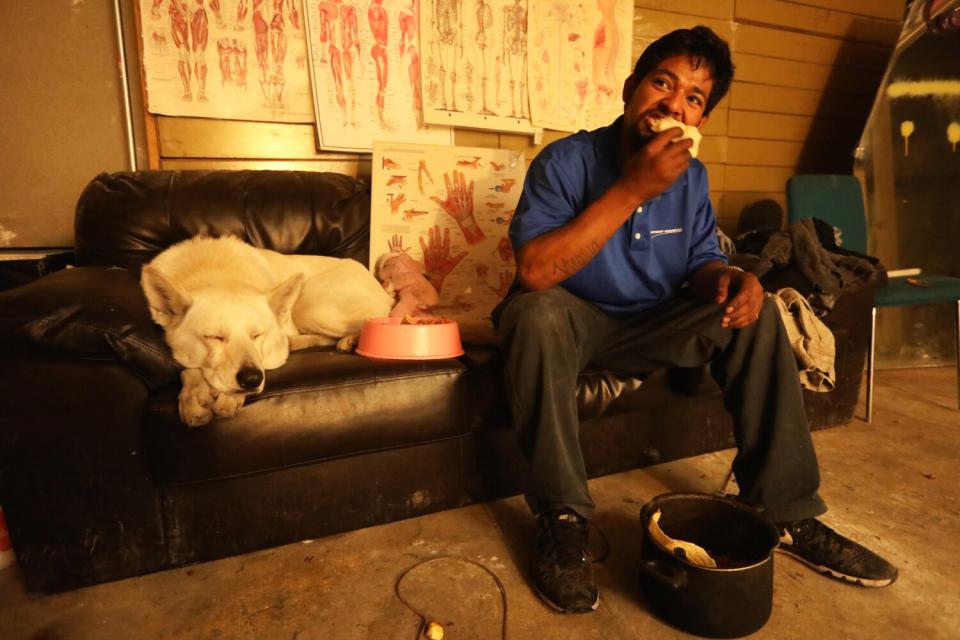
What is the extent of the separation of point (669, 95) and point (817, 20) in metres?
3.33

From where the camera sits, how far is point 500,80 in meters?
2.96

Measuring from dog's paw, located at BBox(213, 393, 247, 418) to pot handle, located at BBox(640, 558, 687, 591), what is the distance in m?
1.11

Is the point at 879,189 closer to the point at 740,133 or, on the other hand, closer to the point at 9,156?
the point at 740,133

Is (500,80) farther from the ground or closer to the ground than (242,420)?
farther from the ground

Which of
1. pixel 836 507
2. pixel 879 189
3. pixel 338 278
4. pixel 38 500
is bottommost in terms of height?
pixel 836 507

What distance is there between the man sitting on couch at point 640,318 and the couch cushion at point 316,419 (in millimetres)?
292

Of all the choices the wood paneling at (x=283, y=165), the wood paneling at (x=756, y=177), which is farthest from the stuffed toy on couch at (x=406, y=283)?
the wood paneling at (x=756, y=177)

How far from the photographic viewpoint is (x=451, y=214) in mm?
2740

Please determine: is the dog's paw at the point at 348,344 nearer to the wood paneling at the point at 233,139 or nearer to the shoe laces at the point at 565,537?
the shoe laces at the point at 565,537

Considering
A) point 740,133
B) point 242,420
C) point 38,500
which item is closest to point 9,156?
point 38,500

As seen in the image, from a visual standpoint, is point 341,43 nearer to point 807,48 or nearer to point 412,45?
point 412,45

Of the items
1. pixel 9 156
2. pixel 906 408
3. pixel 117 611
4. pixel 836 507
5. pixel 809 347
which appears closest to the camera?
pixel 117 611

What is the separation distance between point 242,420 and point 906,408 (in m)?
3.19

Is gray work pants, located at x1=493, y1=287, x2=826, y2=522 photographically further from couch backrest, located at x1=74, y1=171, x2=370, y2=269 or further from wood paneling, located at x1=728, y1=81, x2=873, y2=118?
wood paneling, located at x1=728, y1=81, x2=873, y2=118
